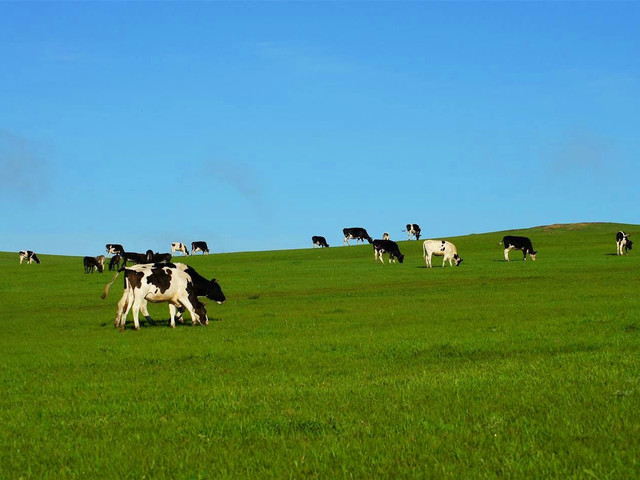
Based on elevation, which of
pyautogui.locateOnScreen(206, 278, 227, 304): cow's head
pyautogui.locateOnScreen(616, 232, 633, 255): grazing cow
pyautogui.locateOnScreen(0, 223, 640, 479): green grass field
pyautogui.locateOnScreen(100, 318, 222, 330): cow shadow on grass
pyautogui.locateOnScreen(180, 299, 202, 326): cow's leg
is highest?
pyautogui.locateOnScreen(616, 232, 633, 255): grazing cow

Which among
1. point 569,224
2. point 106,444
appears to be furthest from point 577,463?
point 569,224

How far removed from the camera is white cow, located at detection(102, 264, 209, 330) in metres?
23.5

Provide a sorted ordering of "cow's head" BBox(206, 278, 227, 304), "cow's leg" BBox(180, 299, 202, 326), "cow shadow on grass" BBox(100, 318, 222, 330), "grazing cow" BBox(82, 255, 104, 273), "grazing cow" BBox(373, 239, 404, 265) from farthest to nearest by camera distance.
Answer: "grazing cow" BBox(373, 239, 404, 265)
"grazing cow" BBox(82, 255, 104, 273)
"cow's head" BBox(206, 278, 227, 304)
"cow shadow on grass" BBox(100, 318, 222, 330)
"cow's leg" BBox(180, 299, 202, 326)

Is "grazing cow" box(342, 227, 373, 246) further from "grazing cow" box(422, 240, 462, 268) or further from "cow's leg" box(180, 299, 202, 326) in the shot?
"cow's leg" box(180, 299, 202, 326)

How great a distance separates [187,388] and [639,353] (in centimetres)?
848

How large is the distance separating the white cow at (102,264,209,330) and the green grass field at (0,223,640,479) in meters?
0.85

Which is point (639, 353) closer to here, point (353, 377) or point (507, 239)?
point (353, 377)

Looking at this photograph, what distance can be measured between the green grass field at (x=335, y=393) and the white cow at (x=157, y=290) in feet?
2.78

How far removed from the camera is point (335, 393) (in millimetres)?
11281

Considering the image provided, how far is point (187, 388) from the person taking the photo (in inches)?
494

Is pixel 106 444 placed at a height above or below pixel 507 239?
below

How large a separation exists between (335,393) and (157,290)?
13.5 meters

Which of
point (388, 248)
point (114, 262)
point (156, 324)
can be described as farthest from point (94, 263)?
point (156, 324)

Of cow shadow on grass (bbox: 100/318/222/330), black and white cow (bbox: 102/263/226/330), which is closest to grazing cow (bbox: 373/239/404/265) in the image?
cow shadow on grass (bbox: 100/318/222/330)
